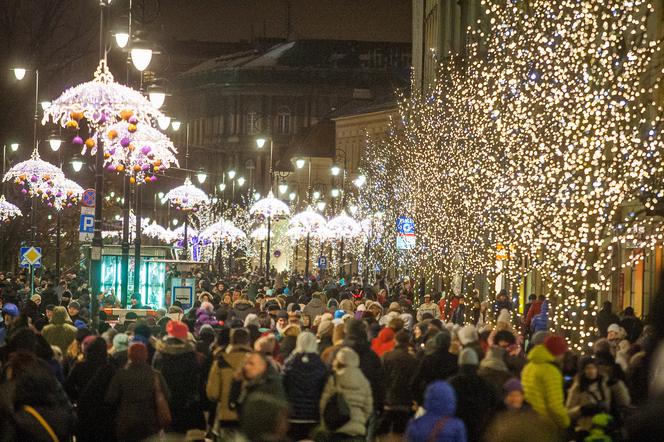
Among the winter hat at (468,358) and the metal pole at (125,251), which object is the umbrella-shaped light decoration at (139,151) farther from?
the winter hat at (468,358)

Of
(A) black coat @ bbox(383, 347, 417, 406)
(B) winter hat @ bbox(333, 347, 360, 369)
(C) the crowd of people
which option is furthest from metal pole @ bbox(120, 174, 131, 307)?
(B) winter hat @ bbox(333, 347, 360, 369)

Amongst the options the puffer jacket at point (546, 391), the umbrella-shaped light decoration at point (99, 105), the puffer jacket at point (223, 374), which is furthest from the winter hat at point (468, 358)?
the umbrella-shaped light decoration at point (99, 105)

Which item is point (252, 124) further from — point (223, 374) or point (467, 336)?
point (223, 374)

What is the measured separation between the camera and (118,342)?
47.9ft

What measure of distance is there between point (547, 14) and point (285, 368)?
16988 millimetres

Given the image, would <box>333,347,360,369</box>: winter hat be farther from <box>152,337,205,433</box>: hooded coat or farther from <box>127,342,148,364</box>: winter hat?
<box>152,337,205,433</box>: hooded coat

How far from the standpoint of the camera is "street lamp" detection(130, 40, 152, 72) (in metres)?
23.4

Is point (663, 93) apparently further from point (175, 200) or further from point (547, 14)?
point (175, 200)

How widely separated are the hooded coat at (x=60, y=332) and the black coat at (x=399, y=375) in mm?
4295

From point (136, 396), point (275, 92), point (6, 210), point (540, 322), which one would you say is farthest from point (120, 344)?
point (275, 92)

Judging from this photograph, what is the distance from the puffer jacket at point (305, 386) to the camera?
12727 millimetres

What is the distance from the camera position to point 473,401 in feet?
39.8

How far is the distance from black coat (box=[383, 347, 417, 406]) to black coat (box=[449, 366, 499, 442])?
5.89 feet

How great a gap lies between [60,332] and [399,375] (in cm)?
482
